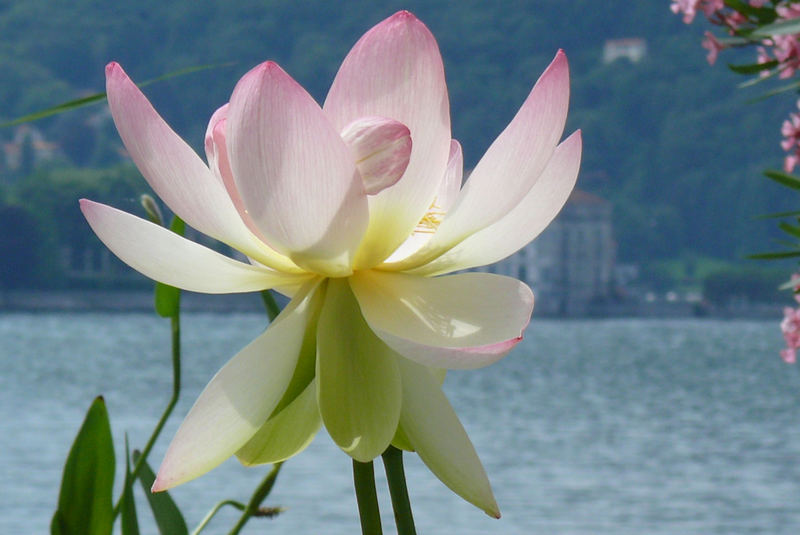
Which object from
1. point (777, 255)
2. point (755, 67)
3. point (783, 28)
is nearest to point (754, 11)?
point (755, 67)

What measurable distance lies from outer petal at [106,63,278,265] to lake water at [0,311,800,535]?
1068cm

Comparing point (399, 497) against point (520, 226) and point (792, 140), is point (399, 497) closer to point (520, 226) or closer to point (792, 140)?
point (520, 226)

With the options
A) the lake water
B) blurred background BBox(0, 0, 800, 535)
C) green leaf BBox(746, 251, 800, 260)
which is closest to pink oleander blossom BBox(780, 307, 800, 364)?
green leaf BBox(746, 251, 800, 260)

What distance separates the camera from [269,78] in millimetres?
172

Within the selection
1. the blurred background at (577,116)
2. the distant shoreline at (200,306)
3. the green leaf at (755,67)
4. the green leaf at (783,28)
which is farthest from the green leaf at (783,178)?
the blurred background at (577,116)

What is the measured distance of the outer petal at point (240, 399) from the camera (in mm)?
185

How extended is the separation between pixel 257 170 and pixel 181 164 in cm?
1

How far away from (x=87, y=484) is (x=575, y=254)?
37708 millimetres

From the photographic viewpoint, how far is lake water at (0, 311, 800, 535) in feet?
39.9

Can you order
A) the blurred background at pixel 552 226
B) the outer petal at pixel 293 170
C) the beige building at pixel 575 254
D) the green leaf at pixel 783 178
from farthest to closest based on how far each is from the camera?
1. the beige building at pixel 575 254
2. the blurred background at pixel 552 226
3. the green leaf at pixel 783 178
4. the outer petal at pixel 293 170

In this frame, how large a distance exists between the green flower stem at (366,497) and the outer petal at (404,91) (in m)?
0.04

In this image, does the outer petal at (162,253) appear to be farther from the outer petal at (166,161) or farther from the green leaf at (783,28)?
the green leaf at (783,28)

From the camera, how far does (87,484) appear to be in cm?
34

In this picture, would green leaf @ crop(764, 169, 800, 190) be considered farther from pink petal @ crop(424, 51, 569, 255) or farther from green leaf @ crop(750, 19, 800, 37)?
pink petal @ crop(424, 51, 569, 255)
